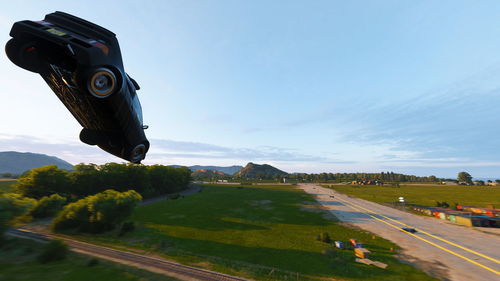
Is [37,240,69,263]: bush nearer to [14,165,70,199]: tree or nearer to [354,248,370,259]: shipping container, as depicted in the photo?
[354,248,370,259]: shipping container

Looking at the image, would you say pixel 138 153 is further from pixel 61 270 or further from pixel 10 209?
pixel 10 209

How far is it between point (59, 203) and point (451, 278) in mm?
67644

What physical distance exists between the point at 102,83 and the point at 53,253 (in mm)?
26492

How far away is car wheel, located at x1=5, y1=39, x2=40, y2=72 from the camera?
4516 millimetres

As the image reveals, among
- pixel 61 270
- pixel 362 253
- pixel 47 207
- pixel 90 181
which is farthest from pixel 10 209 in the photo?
pixel 90 181

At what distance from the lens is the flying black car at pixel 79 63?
451cm

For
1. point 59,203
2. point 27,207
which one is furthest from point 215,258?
point 59,203

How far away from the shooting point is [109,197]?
34656mm

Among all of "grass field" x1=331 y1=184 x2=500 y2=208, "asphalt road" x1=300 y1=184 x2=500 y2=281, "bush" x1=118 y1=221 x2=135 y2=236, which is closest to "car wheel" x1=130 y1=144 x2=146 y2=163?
"asphalt road" x1=300 y1=184 x2=500 y2=281

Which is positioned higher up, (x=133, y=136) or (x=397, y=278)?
(x=133, y=136)

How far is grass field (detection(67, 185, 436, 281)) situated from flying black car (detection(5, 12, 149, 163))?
21777 mm

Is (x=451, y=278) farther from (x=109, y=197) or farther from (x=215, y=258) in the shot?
(x=109, y=197)

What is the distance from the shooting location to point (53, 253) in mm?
20734

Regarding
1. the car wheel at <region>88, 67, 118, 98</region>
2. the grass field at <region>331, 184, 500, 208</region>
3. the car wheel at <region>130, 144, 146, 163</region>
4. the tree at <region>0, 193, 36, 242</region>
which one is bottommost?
the grass field at <region>331, 184, 500, 208</region>
